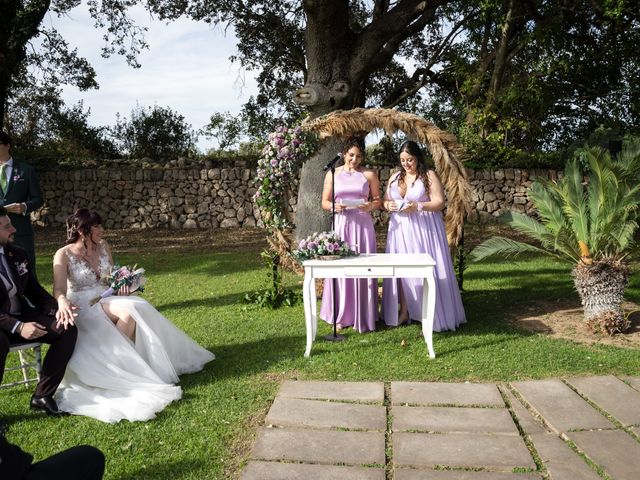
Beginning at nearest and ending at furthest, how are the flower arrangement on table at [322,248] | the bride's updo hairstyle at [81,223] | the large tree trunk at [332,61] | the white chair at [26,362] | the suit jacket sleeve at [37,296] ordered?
1. the white chair at [26,362]
2. the suit jacket sleeve at [37,296]
3. the bride's updo hairstyle at [81,223]
4. the flower arrangement on table at [322,248]
5. the large tree trunk at [332,61]

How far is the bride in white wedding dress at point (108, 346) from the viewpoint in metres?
4.89

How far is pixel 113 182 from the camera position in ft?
62.4

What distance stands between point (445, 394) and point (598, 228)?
3268 millimetres

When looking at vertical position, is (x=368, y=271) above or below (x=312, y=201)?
below

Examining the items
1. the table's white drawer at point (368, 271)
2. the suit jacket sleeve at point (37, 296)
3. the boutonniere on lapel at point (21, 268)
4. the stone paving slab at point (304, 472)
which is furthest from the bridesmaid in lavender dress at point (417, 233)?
the boutonniere on lapel at point (21, 268)

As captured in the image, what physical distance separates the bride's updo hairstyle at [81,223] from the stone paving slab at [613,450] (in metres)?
4.06

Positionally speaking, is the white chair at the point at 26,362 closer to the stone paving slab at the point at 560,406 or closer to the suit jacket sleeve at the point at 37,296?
the suit jacket sleeve at the point at 37,296

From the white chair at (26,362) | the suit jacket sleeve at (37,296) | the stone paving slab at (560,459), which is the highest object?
the suit jacket sleeve at (37,296)

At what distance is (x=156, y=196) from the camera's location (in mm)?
18875

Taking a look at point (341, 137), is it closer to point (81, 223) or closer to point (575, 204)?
point (575, 204)

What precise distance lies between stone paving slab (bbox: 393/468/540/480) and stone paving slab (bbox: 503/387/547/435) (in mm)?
687

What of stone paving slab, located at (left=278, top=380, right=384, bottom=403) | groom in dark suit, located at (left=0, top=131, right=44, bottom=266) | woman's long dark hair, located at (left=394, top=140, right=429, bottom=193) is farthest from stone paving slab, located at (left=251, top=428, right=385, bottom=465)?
groom in dark suit, located at (left=0, top=131, right=44, bottom=266)

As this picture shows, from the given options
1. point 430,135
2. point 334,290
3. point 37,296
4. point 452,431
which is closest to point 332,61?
point 430,135

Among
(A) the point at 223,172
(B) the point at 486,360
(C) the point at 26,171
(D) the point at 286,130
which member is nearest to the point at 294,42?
(A) the point at 223,172
